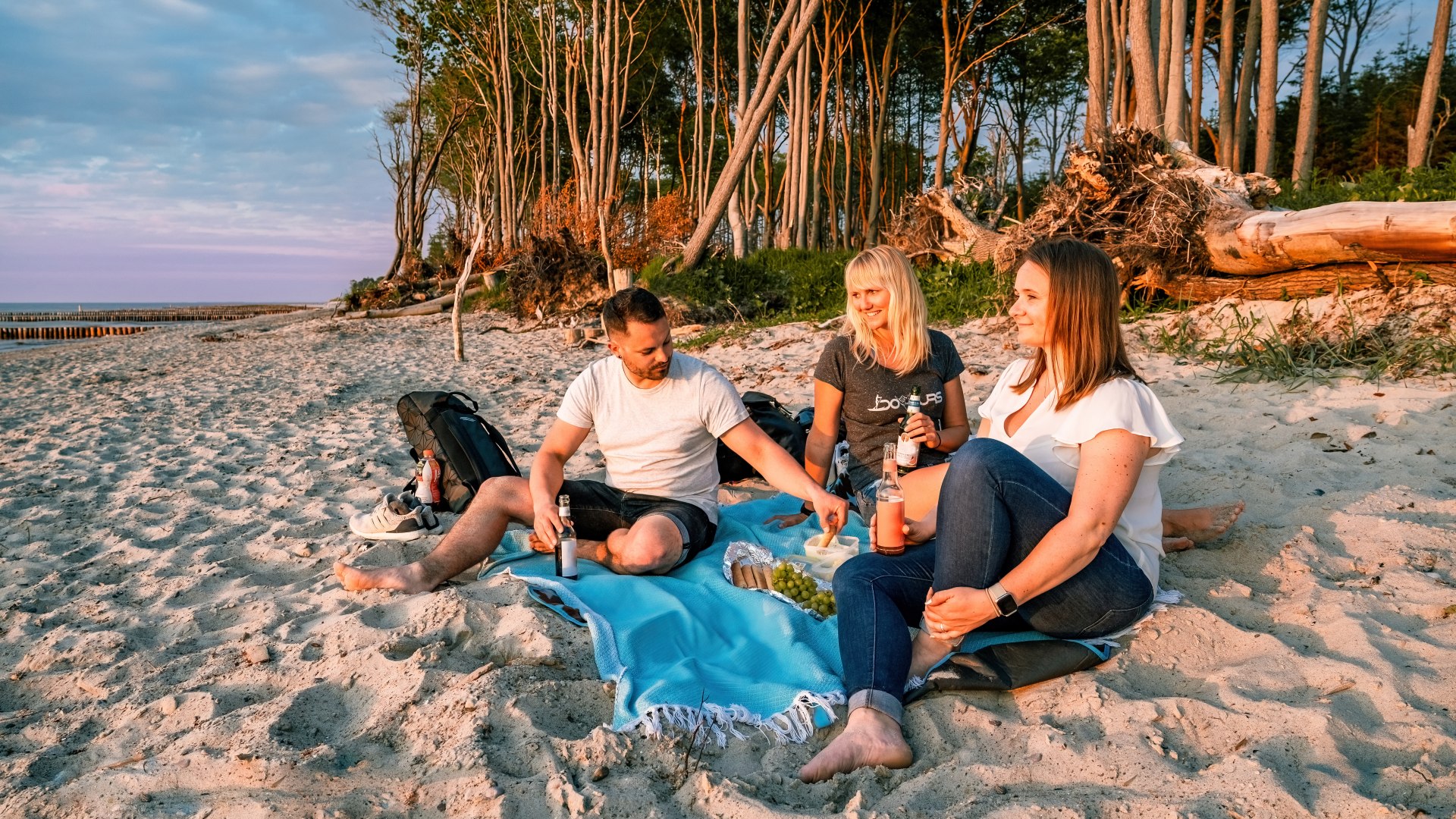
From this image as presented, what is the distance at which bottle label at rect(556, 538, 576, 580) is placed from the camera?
3.49m

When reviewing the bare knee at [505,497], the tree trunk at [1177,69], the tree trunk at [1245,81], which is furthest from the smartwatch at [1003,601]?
the tree trunk at [1245,81]

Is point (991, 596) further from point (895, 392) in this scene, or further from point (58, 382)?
point (58, 382)

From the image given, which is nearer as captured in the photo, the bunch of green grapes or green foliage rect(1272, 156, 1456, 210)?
the bunch of green grapes

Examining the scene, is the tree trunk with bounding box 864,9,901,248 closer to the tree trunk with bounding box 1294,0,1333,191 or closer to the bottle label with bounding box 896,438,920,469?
the tree trunk with bounding box 1294,0,1333,191

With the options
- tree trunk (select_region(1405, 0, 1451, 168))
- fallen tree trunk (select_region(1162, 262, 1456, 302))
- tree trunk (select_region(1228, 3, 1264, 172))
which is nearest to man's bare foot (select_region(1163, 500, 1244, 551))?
fallen tree trunk (select_region(1162, 262, 1456, 302))

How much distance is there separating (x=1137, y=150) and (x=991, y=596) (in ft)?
22.4

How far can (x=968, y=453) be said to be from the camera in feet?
8.72

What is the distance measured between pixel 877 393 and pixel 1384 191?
22.3ft

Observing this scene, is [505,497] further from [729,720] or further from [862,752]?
[862,752]

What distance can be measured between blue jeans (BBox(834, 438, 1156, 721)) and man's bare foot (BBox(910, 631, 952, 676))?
108 mm

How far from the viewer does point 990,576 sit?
2.63 metres

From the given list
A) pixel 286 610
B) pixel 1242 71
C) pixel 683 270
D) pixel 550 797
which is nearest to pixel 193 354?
pixel 683 270

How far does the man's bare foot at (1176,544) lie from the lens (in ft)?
12.1

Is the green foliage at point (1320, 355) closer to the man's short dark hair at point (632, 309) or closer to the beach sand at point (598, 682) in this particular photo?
the beach sand at point (598, 682)
